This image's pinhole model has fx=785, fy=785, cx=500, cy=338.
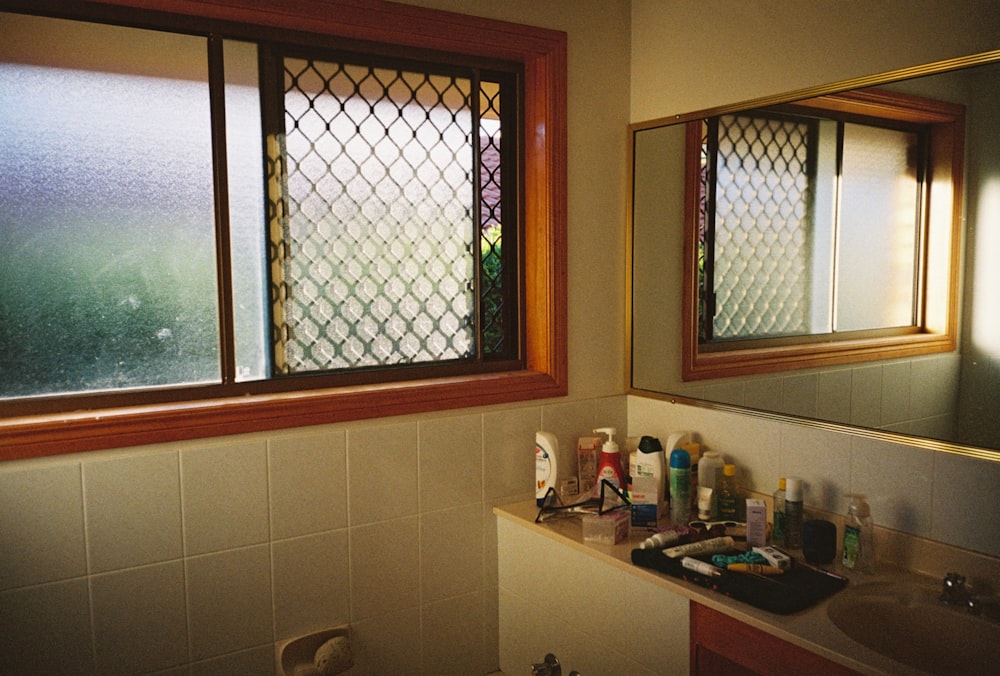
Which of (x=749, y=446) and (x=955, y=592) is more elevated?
(x=749, y=446)

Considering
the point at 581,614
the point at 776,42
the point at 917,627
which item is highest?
the point at 776,42

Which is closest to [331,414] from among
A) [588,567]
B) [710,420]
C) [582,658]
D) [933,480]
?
[588,567]

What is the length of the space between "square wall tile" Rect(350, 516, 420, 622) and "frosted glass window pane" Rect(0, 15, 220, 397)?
1.79 feet

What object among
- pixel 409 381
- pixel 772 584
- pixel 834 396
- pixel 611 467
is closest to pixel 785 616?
pixel 772 584

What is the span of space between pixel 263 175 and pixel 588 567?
1.17 m

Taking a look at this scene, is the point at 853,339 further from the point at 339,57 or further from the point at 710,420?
the point at 339,57

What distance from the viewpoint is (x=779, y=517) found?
1.75 m

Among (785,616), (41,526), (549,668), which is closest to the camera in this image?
(785,616)

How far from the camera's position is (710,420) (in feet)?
6.76

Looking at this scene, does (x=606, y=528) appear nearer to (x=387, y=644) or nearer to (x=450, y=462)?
(x=450, y=462)

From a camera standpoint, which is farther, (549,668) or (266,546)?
(549,668)

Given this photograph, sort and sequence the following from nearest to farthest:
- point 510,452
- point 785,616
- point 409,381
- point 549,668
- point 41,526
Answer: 1. point 785,616
2. point 41,526
3. point 549,668
4. point 409,381
5. point 510,452

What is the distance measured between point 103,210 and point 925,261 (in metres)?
1.68

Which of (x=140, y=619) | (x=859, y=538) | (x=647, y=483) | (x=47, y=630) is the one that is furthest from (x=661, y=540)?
(x=47, y=630)
